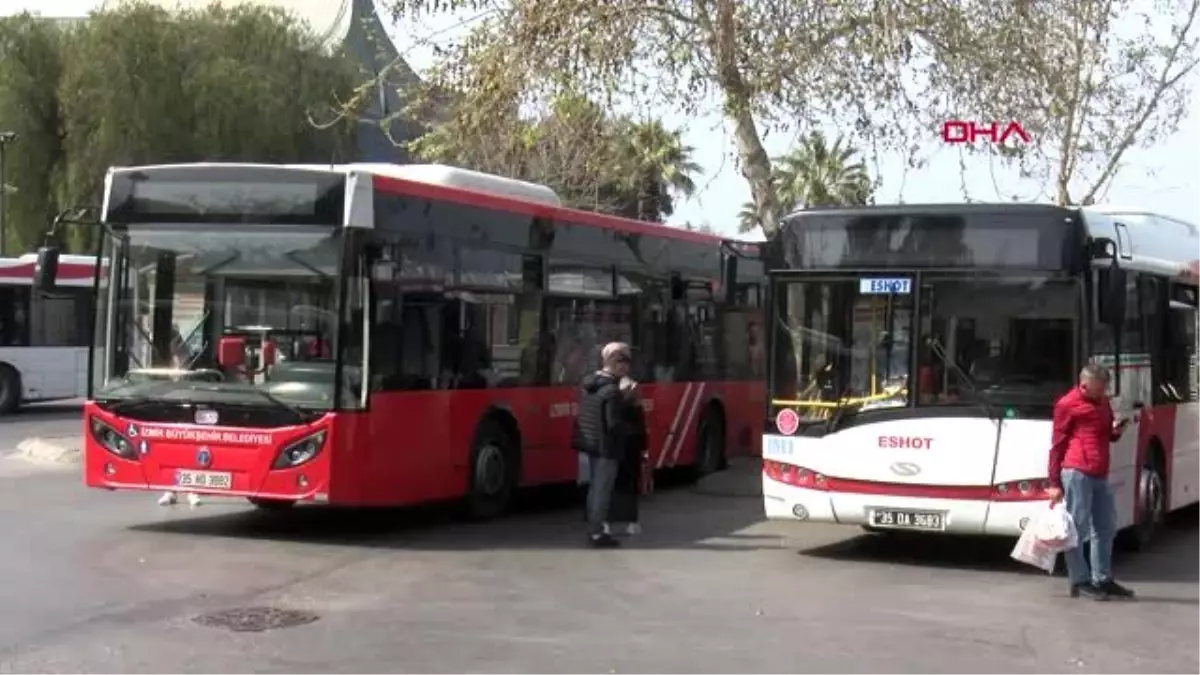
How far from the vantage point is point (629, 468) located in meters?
13.6

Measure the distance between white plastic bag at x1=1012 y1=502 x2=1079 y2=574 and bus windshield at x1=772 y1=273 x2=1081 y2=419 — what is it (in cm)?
111

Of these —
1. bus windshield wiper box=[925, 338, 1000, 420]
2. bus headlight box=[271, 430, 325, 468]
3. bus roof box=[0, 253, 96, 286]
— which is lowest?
bus headlight box=[271, 430, 325, 468]

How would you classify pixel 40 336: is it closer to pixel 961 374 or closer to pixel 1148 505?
pixel 961 374

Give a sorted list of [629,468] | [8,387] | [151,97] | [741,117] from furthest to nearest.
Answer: [151,97] → [8,387] → [741,117] → [629,468]

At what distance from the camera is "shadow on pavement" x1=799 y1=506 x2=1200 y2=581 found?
41.3 ft

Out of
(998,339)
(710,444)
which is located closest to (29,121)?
(710,444)

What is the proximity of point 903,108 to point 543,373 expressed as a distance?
5.95 m

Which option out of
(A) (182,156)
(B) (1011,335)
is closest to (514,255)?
(B) (1011,335)

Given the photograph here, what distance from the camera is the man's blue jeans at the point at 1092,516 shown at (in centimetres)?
1091

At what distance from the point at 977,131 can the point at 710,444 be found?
4.94m

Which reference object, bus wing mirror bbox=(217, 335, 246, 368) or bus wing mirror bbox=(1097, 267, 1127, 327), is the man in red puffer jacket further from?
bus wing mirror bbox=(217, 335, 246, 368)

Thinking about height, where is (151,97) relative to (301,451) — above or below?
above

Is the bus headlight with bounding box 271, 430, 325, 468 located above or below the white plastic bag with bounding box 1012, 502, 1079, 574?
above

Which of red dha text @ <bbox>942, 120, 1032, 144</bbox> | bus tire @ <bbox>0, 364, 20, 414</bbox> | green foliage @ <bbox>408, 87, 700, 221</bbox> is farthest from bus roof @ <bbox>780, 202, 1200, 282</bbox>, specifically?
bus tire @ <bbox>0, 364, 20, 414</bbox>
